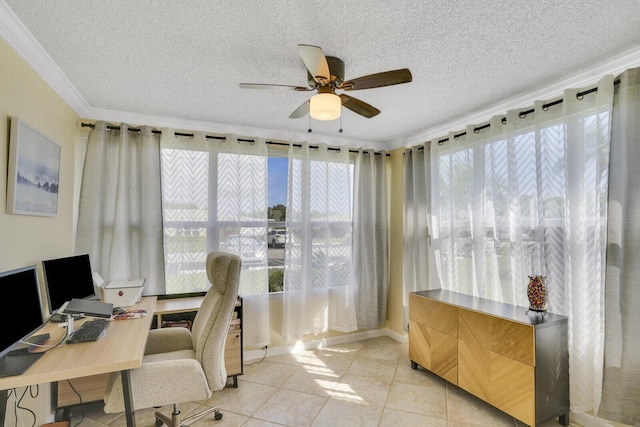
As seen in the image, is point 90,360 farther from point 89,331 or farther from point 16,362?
point 89,331

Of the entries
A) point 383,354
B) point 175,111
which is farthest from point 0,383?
point 383,354

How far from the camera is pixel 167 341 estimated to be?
2250mm

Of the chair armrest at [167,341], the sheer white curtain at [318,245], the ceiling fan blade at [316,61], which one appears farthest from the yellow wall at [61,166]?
the sheer white curtain at [318,245]

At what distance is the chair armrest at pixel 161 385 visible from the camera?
1688 millimetres

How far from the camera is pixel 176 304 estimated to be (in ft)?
9.15

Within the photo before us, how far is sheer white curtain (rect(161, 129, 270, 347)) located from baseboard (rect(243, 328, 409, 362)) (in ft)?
0.58

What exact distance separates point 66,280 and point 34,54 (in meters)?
1.42

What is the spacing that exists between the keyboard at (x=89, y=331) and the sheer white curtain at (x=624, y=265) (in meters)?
3.06

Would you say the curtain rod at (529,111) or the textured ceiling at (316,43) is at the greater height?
the textured ceiling at (316,43)

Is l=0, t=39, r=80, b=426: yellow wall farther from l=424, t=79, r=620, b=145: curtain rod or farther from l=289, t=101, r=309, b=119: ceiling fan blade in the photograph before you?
l=424, t=79, r=620, b=145: curtain rod

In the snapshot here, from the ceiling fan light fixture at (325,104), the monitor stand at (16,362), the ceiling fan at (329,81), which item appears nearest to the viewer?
the monitor stand at (16,362)

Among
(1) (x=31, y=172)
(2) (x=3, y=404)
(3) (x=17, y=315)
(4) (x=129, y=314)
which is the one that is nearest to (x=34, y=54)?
(1) (x=31, y=172)

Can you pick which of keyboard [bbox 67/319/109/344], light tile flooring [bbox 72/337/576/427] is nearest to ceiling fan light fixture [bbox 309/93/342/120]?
keyboard [bbox 67/319/109/344]

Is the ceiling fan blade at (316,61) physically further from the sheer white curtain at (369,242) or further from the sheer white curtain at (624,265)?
the sheer white curtain at (369,242)
